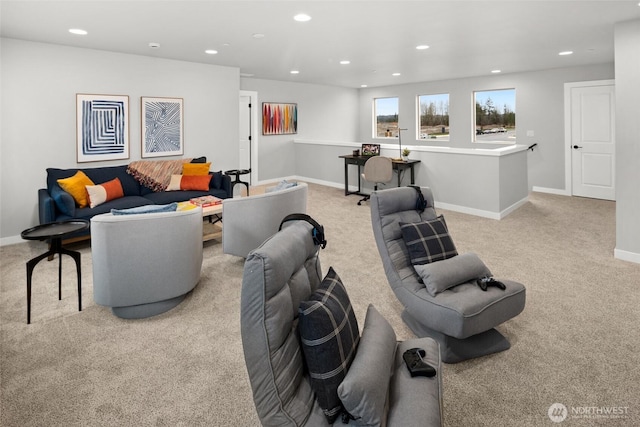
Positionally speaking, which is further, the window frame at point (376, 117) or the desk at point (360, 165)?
the window frame at point (376, 117)

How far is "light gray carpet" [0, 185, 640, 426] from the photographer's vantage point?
2039mm

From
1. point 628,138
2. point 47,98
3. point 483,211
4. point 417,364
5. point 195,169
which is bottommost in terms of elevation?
point 417,364

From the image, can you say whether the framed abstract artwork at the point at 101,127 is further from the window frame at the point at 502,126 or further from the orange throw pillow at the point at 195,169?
the window frame at the point at 502,126

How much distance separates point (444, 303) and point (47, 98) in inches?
211

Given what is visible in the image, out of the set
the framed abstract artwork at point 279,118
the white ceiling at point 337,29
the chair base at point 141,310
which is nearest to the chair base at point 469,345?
the chair base at point 141,310

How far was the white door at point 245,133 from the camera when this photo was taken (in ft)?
28.6

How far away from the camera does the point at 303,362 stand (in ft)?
5.02

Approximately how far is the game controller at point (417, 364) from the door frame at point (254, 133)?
7.57 m

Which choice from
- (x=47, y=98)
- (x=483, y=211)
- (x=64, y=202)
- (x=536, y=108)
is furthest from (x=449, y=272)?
(x=536, y=108)

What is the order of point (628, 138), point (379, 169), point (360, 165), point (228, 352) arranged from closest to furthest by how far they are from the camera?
point (228, 352), point (628, 138), point (379, 169), point (360, 165)

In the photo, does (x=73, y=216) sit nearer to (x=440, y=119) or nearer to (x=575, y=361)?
(x=575, y=361)

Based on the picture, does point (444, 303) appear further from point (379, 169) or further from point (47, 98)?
point (47, 98)

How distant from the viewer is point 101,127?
5672 mm

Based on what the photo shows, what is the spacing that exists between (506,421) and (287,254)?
139 cm
